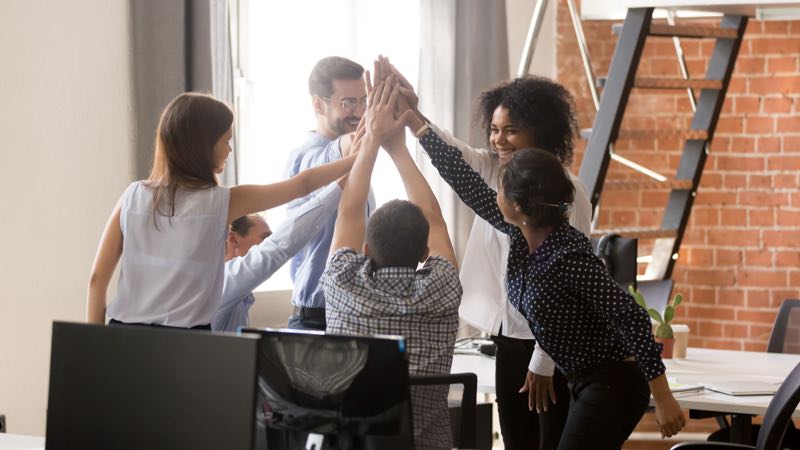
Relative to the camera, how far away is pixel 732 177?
541cm

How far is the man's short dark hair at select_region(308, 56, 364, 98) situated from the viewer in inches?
129

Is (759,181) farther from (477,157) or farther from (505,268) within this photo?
(505,268)

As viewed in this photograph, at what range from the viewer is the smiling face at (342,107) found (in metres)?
3.30

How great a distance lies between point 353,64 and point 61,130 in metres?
0.99

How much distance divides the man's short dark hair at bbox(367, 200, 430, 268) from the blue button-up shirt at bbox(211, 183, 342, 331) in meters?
0.65

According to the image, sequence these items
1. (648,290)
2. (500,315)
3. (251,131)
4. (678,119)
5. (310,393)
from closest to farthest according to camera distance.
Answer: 1. (310,393)
2. (500,315)
3. (648,290)
4. (251,131)
5. (678,119)

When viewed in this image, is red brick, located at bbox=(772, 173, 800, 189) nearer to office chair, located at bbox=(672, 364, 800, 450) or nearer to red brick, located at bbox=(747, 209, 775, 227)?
red brick, located at bbox=(747, 209, 775, 227)

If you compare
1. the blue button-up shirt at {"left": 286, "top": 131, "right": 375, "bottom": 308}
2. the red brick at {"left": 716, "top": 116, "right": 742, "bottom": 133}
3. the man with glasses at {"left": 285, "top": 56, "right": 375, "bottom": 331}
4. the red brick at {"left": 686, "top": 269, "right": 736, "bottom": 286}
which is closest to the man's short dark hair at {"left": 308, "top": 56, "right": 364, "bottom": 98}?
the man with glasses at {"left": 285, "top": 56, "right": 375, "bottom": 331}

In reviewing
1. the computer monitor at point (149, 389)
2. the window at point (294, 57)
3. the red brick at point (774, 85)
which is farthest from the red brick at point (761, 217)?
the computer monitor at point (149, 389)

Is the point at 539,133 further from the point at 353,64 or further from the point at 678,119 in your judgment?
the point at 678,119

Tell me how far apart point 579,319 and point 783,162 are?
3317mm

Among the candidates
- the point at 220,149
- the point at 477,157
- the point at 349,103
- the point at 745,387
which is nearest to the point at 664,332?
the point at 745,387

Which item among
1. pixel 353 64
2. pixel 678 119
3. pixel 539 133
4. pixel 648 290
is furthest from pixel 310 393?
pixel 678 119

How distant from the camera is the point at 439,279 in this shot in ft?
7.45
